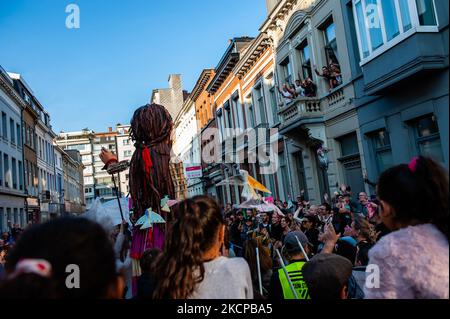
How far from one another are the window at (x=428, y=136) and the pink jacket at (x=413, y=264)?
7.04 m

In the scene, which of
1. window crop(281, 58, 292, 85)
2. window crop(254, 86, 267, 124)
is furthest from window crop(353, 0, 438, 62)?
window crop(254, 86, 267, 124)

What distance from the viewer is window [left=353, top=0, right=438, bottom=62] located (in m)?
8.77

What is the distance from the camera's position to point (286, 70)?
16.8 metres

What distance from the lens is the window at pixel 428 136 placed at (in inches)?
316

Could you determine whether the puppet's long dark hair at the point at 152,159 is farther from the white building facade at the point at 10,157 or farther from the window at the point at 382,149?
the white building facade at the point at 10,157

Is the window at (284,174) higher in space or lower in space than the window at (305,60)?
lower

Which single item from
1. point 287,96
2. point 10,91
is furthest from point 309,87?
point 10,91

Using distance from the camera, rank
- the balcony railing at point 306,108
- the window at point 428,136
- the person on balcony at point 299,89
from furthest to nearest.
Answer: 1. the person on balcony at point 299,89
2. the balcony railing at point 306,108
3. the window at point 428,136

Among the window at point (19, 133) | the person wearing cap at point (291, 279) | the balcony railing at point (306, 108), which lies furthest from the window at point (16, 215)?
the person wearing cap at point (291, 279)

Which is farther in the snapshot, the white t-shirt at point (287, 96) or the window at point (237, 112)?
the window at point (237, 112)

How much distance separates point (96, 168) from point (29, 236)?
94.3m

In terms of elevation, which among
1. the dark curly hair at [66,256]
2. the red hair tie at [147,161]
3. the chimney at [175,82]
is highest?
the chimney at [175,82]

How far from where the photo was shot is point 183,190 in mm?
4387
